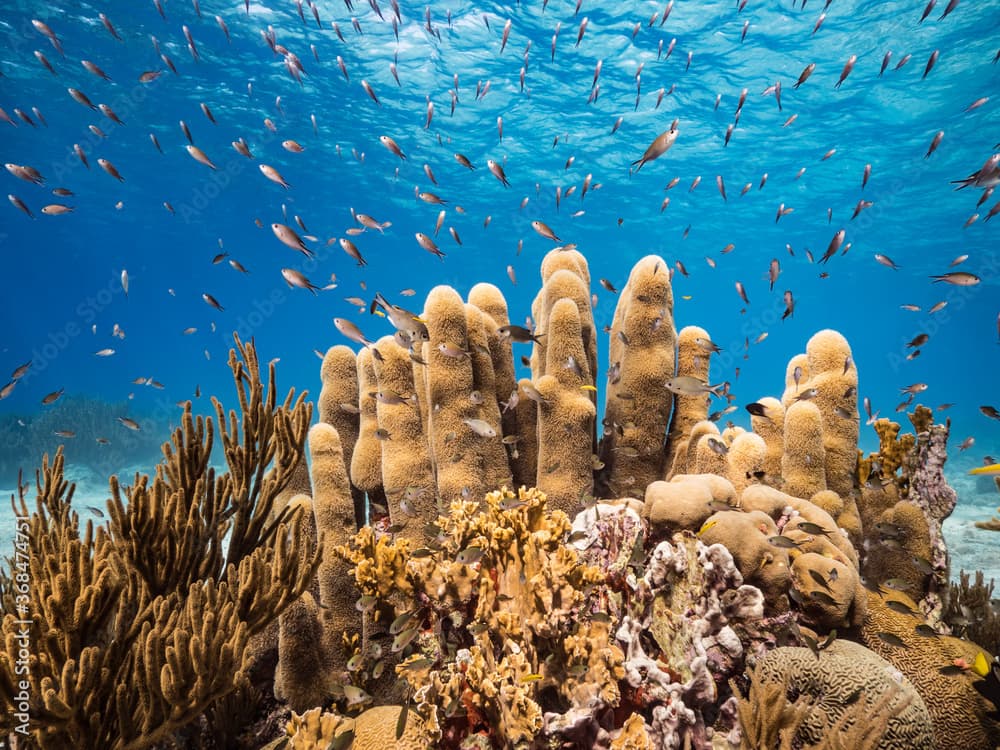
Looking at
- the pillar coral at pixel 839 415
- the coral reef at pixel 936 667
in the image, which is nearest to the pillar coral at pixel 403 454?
the coral reef at pixel 936 667

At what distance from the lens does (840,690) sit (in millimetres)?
3066

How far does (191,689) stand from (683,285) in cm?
9043

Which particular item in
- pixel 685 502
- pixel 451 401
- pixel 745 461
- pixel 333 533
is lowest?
pixel 685 502

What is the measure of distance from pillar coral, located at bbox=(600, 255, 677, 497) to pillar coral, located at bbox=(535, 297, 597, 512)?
55cm

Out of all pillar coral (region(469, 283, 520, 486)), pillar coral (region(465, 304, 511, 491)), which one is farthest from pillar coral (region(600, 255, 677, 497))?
pillar coral (region(465, 304, 511, 491))

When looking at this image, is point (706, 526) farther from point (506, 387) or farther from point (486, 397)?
point (506, 387)

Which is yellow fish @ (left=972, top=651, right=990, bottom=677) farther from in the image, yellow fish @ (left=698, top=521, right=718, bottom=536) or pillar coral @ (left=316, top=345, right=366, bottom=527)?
pillar coral @ (left=316, top=345, right=366, bottom=527)

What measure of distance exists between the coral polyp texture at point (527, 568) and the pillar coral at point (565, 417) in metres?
0.03

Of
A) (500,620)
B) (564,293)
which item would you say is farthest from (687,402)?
(500,620)

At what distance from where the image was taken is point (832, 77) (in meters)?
19.2

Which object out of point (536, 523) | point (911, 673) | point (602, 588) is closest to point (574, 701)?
Answer: point (602, 588)

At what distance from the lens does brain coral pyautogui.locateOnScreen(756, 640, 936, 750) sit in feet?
9.64

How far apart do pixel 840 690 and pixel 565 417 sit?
286 cm

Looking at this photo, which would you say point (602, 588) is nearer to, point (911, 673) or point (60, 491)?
point (911, 673)
